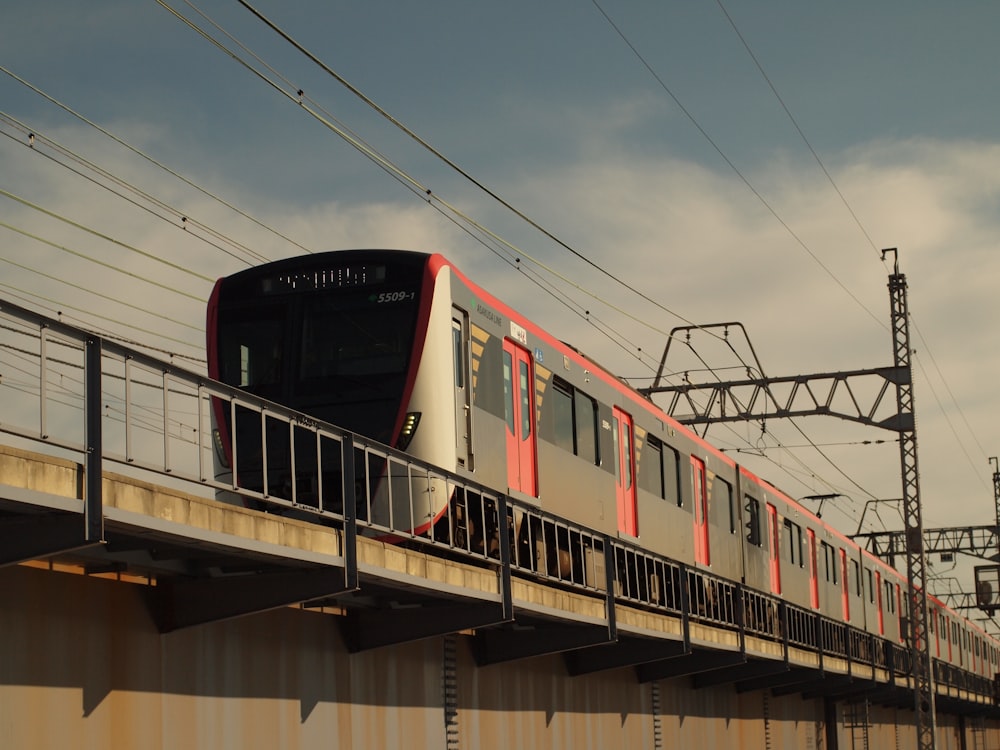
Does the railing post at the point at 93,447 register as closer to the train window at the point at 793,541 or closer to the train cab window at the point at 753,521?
the train cab window at the point at 753,521

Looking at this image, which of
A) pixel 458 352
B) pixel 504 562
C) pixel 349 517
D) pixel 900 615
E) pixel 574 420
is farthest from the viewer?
pixel 900 615

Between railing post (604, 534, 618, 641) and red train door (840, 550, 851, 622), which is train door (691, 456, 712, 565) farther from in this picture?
red train door (840, 550, 851, 622)

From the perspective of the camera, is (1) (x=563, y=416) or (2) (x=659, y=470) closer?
(1) (x=563, y=416)

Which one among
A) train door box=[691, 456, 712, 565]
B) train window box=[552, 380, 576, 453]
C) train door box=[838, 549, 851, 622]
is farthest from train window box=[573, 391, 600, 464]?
train door box=[838, 549, 851, 622]

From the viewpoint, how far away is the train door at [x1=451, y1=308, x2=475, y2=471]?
14.8m

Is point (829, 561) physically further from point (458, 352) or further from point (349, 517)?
point (349, 517)

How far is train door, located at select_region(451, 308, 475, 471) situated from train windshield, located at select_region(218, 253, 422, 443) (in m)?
0.66

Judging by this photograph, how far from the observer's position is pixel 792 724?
33500mm

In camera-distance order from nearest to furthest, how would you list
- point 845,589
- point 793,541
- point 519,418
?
point 519,418
point 793,541
point 845,589

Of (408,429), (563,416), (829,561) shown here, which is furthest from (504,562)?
(829,561)

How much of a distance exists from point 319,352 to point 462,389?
5.01 ft

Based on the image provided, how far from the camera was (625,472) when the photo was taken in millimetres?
20750

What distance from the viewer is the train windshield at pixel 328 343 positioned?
47.8 ft

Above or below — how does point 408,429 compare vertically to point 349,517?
above
